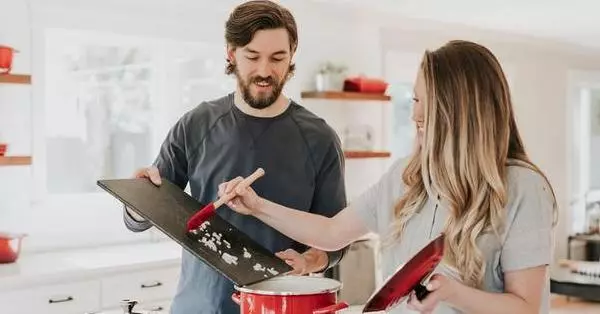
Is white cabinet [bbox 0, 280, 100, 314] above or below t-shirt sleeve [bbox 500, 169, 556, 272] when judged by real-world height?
below

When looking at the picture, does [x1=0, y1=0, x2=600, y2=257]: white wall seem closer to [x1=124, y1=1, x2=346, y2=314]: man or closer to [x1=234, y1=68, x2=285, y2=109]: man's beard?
[x1=124, y1=1, x2=346, y2=314]: man

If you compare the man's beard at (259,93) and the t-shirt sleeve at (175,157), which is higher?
the man's beard at (259,93)

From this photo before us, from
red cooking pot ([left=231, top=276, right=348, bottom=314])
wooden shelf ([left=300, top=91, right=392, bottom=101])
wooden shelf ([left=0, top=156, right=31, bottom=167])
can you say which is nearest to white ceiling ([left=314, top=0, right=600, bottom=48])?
wooden shelf ([left=300, top=91, right=392, bottom=101])

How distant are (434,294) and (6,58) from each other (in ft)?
9.68

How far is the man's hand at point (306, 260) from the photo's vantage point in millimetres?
2023

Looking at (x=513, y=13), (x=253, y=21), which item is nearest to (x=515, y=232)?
(x=253, y=21)

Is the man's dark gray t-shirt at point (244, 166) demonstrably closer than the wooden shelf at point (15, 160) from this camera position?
Yes

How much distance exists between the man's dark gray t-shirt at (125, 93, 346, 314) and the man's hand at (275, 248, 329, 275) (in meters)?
0.08

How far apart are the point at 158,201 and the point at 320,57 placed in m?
3.88

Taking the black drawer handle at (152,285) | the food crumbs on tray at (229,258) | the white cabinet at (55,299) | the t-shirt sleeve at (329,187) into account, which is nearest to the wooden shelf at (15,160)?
the white cabinet at (55,299)

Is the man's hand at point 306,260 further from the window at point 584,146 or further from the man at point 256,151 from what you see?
the window at point 584,146

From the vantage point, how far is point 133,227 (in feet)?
7.02

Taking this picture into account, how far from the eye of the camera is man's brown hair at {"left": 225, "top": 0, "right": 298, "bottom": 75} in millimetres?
2094

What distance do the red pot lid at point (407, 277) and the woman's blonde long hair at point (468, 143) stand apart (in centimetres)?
24
